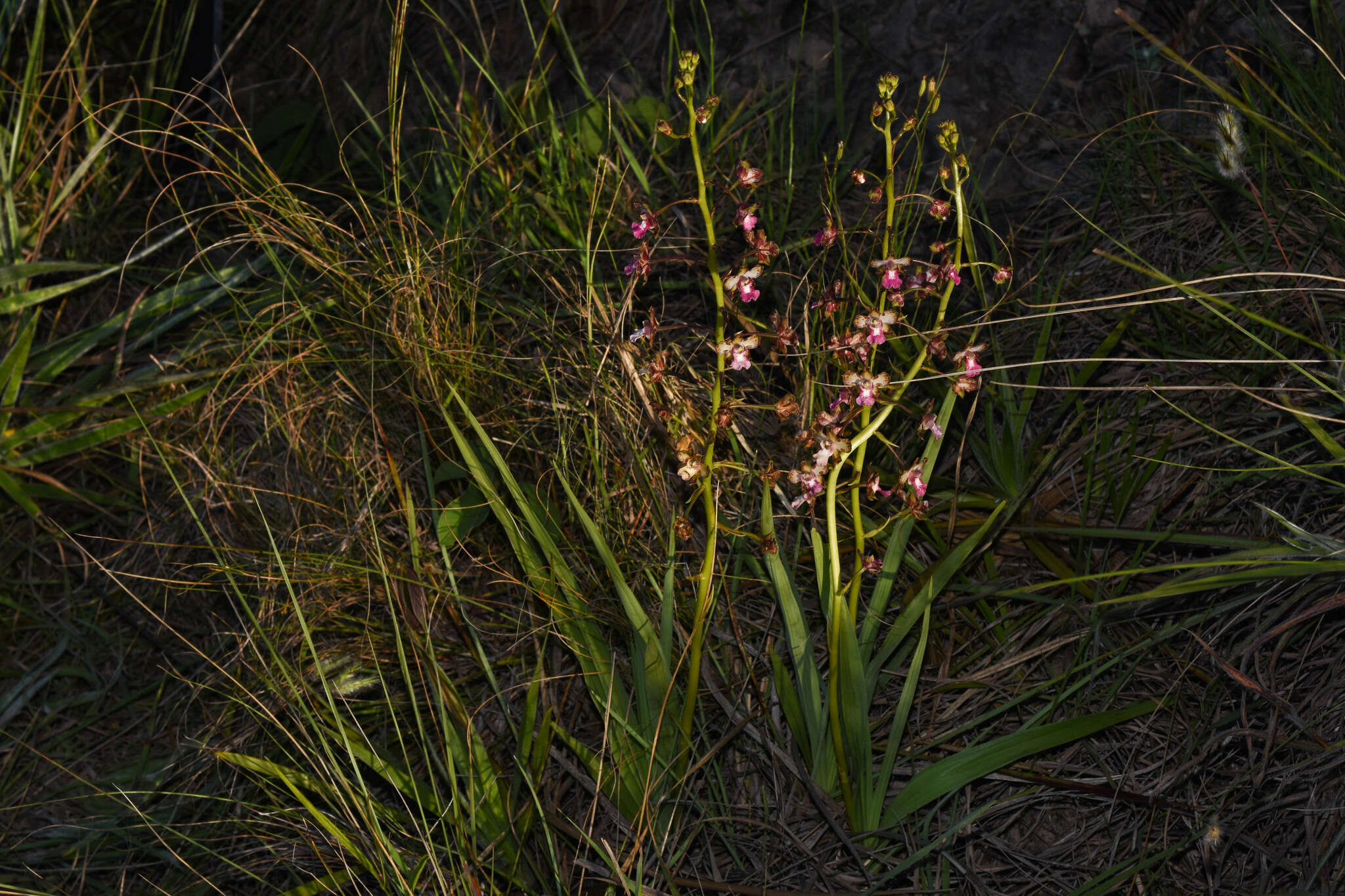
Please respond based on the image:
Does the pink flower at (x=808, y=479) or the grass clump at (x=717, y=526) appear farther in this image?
the grass clump at (x=717, y=526)

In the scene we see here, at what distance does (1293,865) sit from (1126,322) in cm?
96

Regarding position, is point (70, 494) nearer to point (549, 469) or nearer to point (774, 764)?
point (549, 469)

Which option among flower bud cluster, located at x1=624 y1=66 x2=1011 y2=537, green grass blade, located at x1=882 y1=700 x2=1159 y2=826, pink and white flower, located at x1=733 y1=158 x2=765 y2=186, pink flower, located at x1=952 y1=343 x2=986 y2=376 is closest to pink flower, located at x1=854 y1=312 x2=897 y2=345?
flower bud cluster, located at x1=624 y1=66 x2=1011 y2=537

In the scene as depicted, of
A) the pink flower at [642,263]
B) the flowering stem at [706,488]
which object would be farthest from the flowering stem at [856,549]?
the pink flower at [642,263]

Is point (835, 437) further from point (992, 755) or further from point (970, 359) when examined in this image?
point (992, 755)

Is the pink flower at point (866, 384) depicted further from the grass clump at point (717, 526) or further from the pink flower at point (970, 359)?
the pink flower at point (970, 359)

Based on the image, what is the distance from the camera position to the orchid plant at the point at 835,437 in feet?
4.72

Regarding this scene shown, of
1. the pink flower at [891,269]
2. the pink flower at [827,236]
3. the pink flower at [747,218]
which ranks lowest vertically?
the pink flower at [891,269]

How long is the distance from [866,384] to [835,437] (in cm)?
9

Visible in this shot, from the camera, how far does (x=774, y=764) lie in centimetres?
165

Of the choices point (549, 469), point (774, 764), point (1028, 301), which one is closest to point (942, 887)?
point (774, 764)

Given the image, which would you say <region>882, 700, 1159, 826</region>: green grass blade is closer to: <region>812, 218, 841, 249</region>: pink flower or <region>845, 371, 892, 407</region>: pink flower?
<region>845, 371, 892, 407</region>: pink flower

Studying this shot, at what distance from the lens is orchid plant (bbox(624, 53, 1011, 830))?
1439 millimetres

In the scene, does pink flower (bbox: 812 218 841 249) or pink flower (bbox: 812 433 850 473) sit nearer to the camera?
pink flower (bbox: 812 433 850 473)
